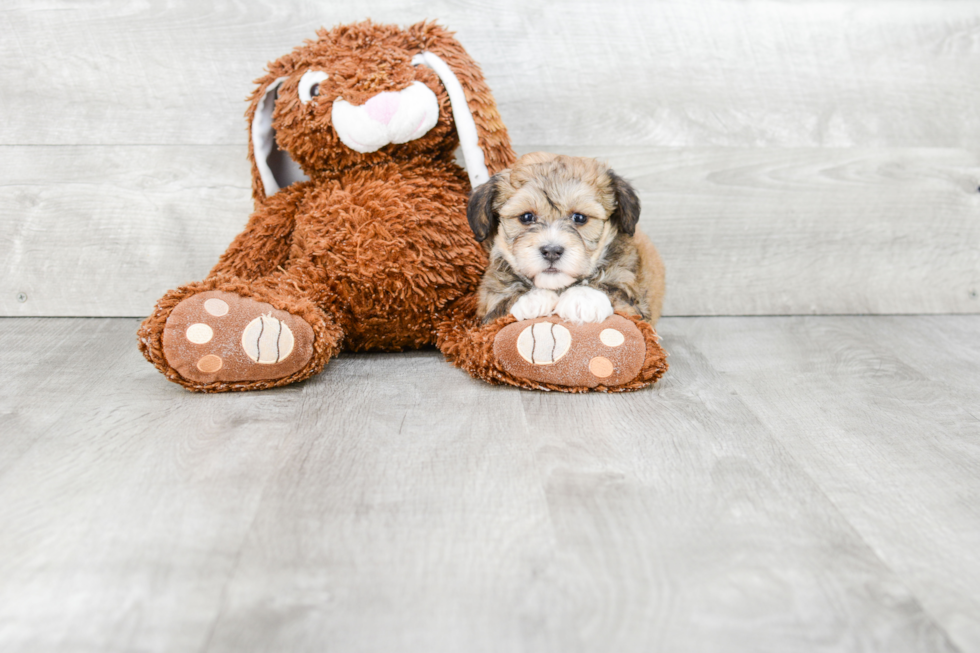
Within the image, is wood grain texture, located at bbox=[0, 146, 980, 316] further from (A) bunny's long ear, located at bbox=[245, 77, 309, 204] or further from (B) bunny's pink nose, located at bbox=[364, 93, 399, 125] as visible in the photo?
(B) bunny's pink nose, located at bbox=[364, 93, 399, 125]

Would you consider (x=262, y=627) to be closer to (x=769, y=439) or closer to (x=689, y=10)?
(x=769, y=439)

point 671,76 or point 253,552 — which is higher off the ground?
point 671,76

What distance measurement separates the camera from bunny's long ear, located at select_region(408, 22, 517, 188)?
1.99 meters

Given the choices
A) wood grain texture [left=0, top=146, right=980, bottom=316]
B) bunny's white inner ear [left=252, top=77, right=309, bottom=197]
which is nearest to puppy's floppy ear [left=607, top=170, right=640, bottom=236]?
wood grain texture [left=0, top=146, right=980, bottom=316]

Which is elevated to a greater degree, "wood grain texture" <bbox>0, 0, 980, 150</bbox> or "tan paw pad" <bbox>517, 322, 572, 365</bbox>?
"wood grain texture" <bbox>0, 0, 980, 150</bbox>

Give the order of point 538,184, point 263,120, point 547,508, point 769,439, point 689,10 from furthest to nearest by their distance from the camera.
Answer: point 689,10
point 263,120
point 538,184
point 769,439
point 547,508

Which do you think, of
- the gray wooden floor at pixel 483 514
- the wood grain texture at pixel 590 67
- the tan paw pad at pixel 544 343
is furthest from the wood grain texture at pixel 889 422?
the wood grain texture at pixel 590 67

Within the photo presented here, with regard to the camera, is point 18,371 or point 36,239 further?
point 36,239

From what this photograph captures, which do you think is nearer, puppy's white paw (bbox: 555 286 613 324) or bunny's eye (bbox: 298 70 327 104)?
puppy's white paw (bbox: 555 286 613 324)

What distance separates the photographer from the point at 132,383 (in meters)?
1.85

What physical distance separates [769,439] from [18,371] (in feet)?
5.70

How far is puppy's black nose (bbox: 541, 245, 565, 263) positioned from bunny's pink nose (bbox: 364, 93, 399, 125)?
1.68 ft

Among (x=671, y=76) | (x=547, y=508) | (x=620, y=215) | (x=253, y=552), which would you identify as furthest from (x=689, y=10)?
(x=253, y=552)

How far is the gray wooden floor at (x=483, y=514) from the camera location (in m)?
0.99
